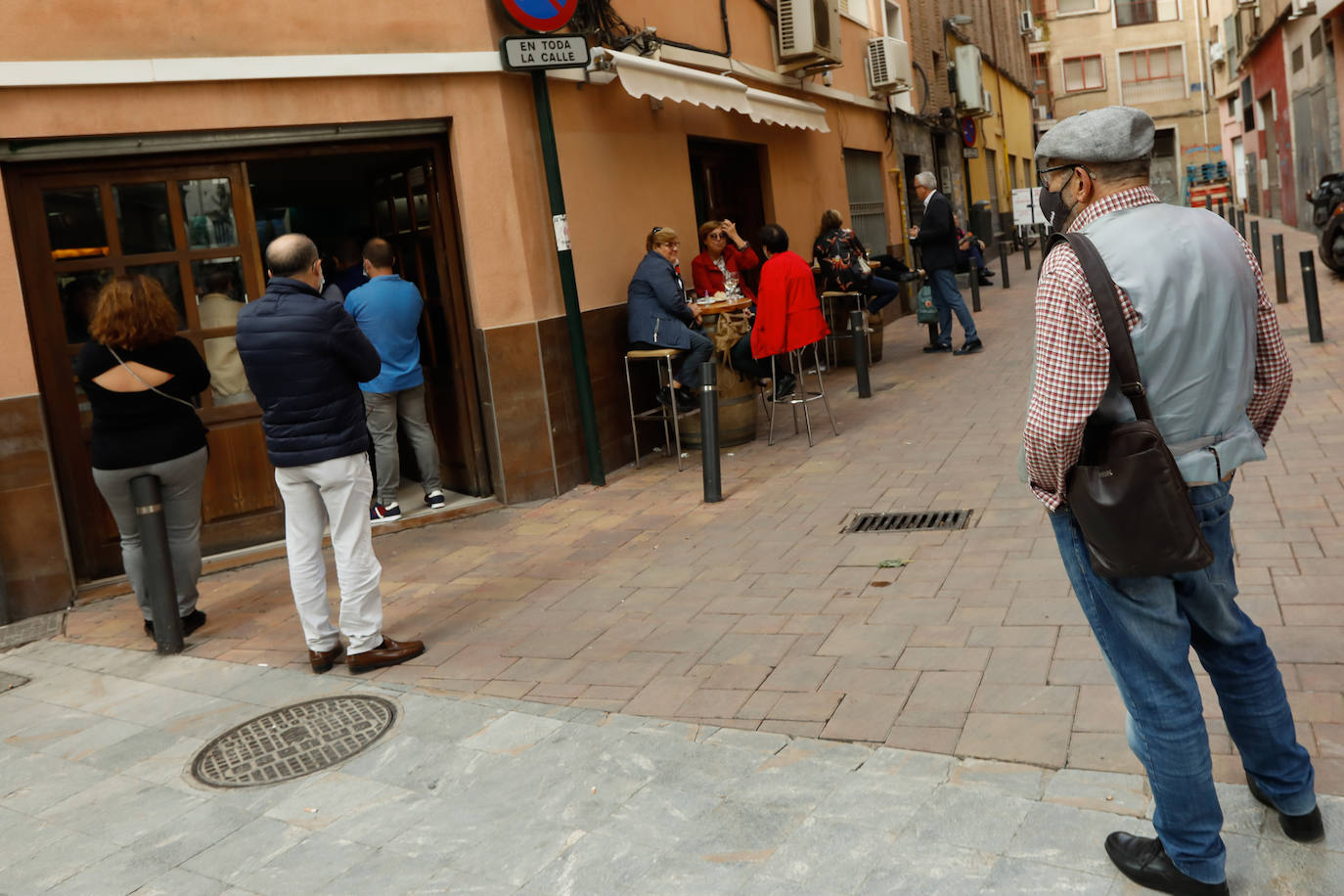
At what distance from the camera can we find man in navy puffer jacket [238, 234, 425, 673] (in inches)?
198

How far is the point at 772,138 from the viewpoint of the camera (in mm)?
13000

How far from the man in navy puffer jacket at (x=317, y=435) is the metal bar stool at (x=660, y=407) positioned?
12.2ft

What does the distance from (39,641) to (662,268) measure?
15.7 ft

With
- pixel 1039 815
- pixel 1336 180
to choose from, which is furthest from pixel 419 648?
pixel 1336 180

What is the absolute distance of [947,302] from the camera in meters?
12.8

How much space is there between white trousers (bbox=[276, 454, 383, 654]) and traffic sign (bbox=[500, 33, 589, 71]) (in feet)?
12.1

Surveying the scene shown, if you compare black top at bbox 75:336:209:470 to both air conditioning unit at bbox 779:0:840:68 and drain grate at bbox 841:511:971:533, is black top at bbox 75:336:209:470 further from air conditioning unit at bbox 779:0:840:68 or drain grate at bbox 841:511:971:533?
air conditioning unit at bbox 779:0:840:68

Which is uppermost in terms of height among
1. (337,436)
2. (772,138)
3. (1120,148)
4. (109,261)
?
(772,138)

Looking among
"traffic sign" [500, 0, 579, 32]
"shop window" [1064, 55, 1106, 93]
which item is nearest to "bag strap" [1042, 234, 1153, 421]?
"traffic sign" [500, 0, 579, 32]

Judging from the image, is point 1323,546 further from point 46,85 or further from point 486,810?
point 46,85

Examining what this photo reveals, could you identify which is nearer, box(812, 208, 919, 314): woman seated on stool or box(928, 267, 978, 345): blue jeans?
box(812, 208, 919, 314): woman seated on stool

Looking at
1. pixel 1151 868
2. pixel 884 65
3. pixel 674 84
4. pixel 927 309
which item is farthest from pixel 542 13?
pixel 884 65

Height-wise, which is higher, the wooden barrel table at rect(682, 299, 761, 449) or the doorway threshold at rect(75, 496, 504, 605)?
the wooden barrel table at rect(682, 299, 761, 449)

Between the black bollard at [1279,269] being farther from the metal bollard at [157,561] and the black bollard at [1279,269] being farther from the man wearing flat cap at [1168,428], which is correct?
the metal bollard at [157,561]
